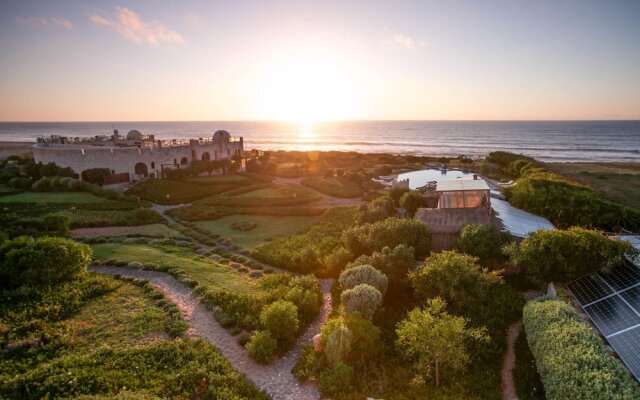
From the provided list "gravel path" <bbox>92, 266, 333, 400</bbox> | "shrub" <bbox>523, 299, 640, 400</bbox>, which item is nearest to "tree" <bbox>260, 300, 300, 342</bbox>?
"gravel path" <bbox>92, 266, 333, 400</bbox>

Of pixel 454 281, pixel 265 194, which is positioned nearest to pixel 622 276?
pixel 454 281

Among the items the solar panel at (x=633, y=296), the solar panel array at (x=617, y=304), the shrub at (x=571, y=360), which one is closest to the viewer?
the shrub at (x=571, y=360)

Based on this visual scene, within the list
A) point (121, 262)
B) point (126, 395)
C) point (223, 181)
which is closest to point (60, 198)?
point (223, 181)

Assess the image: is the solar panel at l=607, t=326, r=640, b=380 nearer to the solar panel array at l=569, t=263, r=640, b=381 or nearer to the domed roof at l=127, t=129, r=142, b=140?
the solar panel array at l=569, t=263, r=640, b=381

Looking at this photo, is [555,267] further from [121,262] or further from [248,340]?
[121,262]

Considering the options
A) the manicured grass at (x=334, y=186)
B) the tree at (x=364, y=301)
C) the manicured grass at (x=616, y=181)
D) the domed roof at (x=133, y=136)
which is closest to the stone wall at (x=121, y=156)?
the domed roof at (x=133, y=136)

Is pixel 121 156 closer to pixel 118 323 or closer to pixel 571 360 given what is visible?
pixel 118 323

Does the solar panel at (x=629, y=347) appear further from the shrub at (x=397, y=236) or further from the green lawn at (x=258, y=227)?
the green lawn at (x=258, y=227)
